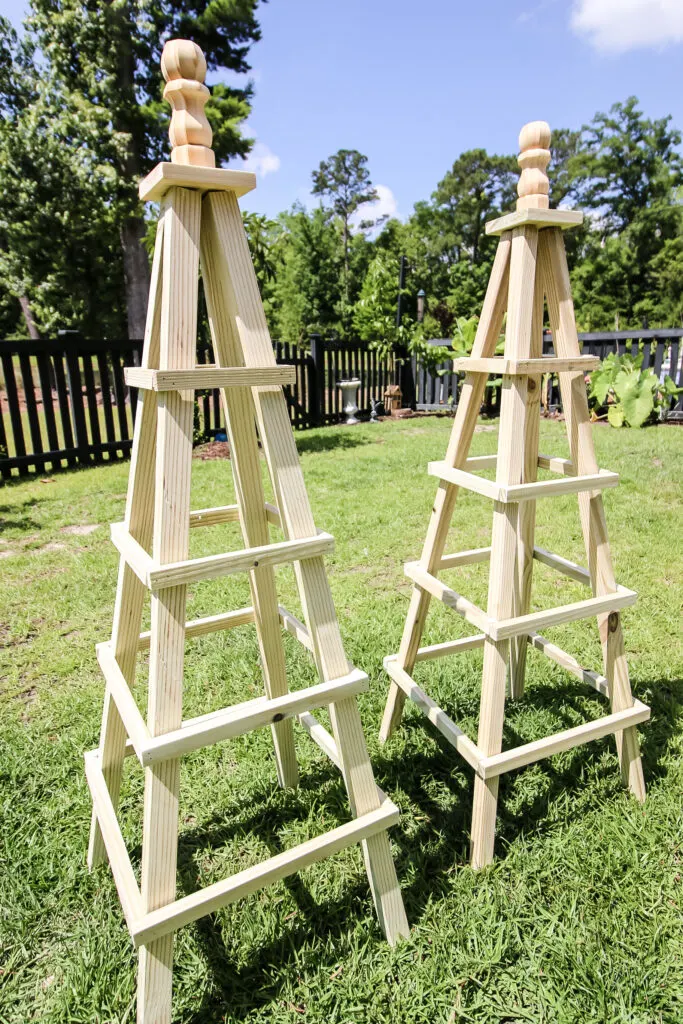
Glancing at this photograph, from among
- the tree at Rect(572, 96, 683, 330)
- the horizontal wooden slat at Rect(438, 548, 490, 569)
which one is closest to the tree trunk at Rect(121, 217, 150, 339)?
the horizontal wooden slat at Rect(438, 548, 490, 569)

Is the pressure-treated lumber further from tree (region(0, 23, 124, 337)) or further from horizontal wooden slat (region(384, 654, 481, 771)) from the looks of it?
tree (region(0, 23, 124, 337))

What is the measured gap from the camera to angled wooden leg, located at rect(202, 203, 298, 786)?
146 cm

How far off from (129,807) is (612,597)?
1.83m

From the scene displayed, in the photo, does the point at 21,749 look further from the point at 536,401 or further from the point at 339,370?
the point at 339,370

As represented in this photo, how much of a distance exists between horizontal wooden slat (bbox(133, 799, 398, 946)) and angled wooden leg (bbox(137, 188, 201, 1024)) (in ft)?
0.13

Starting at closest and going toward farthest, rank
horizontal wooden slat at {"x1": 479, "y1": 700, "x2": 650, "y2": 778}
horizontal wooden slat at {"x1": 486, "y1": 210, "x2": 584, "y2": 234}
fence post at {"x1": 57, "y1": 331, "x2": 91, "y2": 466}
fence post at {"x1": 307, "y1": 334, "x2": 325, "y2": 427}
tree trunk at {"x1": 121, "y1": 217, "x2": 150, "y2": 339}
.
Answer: horizontal wooden slat at {"x1": 486, "y1": 210, "x2": 584, "y2": 234}
horizontal wooden slat at {"x1": 479, "y1": 700, "x2": 650, "y2": 778}
fence post at {"x1": 57, "y1": 331, "x2": 91, "y2": 466}
fence post at {"x1": 307, "y1": 334, "x2": 325, "y2": 427}
tree trunk at {"x1": 121, "y1": 217, "x2": 150, "y2": 339}

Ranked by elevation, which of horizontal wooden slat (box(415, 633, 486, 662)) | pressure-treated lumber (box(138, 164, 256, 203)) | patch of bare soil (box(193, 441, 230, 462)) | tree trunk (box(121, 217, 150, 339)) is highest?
tree trunk (box(121, 217, 150, 339))

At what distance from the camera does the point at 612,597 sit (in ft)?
6.12

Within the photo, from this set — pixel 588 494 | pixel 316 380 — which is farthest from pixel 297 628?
pixel 316 380

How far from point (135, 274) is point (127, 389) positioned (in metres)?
8.80

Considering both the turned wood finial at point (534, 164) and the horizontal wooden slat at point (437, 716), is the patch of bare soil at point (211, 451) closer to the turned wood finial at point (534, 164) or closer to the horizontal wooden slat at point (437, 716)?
the horizontal wooden slat at point (437, 716)

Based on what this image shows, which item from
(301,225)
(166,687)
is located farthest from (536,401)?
(301,225)

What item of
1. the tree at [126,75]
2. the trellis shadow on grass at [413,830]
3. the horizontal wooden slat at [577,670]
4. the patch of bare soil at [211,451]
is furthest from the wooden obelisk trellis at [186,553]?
the tree at [126,75]

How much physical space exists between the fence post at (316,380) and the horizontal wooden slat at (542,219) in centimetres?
816
